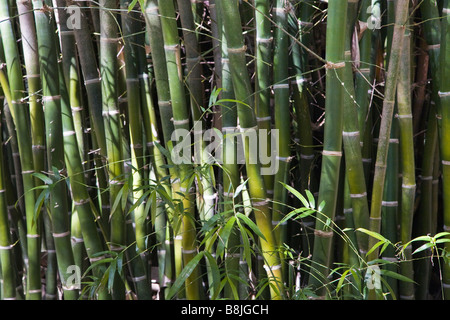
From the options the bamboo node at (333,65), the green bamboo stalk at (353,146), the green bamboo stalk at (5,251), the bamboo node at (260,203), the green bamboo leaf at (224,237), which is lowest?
the green bamboo stalk at (5,251)

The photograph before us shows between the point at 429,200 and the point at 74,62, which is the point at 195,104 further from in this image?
the point at 429,200

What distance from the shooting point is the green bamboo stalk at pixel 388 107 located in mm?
870

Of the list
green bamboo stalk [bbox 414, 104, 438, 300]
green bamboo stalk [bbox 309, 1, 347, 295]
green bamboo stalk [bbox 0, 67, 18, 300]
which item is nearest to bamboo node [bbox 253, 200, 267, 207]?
green bamboo stalk [bbox 309, 1, 347, 295]

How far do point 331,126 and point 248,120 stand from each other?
159 millimetres

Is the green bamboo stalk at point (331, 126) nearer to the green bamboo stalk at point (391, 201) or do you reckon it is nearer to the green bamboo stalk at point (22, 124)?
the green bamboo stalk at point (391, 201)

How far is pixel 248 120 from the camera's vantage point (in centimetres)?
95

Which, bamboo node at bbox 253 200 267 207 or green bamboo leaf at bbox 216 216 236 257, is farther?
bamboo node at bbox 253 200 267 207

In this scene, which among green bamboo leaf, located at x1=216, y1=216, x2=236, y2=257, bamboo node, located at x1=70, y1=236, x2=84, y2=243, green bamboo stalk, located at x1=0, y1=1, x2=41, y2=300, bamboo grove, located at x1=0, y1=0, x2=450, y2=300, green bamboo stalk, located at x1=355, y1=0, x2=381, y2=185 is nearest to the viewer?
green bamboo leaf, located at x1=216, y1=216, x2=236, y2=257

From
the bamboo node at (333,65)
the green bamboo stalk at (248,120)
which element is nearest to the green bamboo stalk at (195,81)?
the green bamboo stalk at (248,120)

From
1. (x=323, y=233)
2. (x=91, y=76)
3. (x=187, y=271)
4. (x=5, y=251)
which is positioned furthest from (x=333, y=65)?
(x=5, y=251)

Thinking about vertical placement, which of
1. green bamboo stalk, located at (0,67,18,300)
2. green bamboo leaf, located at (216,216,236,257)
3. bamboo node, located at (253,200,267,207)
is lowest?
green bamboo stalk, located at (0,67,18,300)

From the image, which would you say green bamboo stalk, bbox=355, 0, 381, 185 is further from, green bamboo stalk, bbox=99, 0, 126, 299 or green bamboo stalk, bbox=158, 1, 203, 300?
green bamboo stalk, bbox=99, 0, 126, 299

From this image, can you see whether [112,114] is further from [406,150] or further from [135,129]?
[406,150]

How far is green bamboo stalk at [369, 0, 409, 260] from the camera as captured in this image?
0.87 meters
